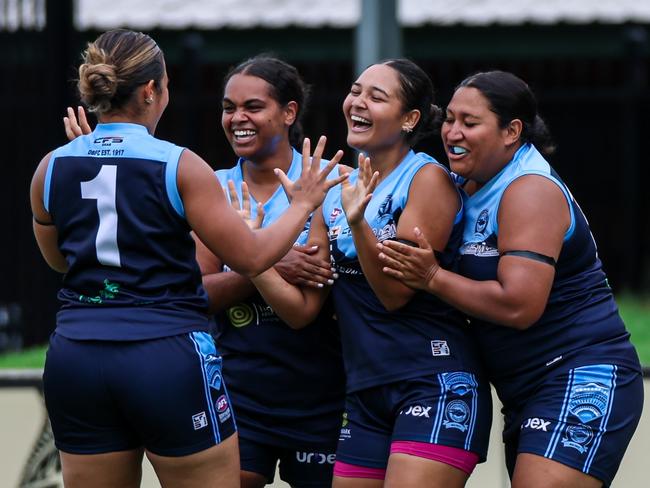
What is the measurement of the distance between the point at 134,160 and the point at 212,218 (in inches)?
10.9

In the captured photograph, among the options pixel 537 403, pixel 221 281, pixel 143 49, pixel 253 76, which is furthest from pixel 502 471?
pixel 143 49

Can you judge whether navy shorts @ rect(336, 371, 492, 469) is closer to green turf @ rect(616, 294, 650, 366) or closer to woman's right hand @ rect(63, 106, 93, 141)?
woman's right hand @ rect(63, 106, 93, 141)

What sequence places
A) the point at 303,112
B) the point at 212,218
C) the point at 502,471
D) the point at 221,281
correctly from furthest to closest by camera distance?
the point at 502,471 < the point at 303,112 < the point at 221,281 < the point at 212,218

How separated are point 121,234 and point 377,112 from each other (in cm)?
97

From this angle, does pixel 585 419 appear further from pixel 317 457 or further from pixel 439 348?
pixel 317 457

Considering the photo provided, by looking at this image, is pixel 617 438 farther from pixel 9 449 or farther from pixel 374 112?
pixel 9 449

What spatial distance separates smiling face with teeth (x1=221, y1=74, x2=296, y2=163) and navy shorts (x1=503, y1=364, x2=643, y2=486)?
1.26 metres

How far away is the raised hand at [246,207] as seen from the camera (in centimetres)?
400

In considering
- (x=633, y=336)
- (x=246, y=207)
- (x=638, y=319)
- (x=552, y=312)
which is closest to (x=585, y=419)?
(x=552, y=312)

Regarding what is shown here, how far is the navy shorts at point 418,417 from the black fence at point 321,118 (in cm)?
396

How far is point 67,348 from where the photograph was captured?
358 cm

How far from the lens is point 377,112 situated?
3.99m

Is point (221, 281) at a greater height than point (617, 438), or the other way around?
point (221, 281)

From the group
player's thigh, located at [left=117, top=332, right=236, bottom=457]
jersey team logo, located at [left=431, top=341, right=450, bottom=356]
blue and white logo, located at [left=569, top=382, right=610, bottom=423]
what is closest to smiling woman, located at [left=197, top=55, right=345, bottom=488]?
jersey team logo, located at [left=431, top=341, right=450, bottom=356]
